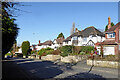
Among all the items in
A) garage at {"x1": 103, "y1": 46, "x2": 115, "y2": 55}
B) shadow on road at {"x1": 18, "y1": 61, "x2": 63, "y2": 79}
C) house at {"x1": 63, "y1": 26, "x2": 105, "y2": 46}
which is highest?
house at {"x1": 63, "y1": 26, "x2": 105, "y2": 46}

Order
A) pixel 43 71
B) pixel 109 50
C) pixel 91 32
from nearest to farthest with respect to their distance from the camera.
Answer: pixel 43 71 < pixel 109 50 < pixel 91 32

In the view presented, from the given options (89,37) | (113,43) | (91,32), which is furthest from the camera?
(89,37)

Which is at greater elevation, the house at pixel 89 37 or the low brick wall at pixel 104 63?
the house at pixel 89 37

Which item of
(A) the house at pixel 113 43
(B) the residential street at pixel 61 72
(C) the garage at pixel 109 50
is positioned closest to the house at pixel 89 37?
(A) the house at pixel 113 43

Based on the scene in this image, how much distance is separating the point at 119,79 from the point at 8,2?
9736mm

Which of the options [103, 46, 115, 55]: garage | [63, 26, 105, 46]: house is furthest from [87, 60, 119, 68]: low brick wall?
[63, 26, 105, 46]: house

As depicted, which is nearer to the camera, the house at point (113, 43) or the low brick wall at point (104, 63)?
the low brick wall at point (104, 63)

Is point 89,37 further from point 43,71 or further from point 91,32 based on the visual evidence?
point 43,71

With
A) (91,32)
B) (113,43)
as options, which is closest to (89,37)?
(91,32)

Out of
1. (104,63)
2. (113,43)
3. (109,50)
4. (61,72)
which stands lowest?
(61,72)

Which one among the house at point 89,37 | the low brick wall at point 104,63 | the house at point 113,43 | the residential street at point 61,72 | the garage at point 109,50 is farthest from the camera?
the house at point 89,37

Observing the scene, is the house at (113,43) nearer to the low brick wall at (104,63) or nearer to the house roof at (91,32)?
the low brick wall at (104,63)

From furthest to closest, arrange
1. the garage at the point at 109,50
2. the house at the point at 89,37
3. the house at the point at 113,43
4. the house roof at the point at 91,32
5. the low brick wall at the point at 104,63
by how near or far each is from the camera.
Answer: the house roof at the point at 91,32 → the house at the point at 89,37 → the garage at the point at 109,50 → the house at the point at 113,43 → the low brick wall at the point at 104,63

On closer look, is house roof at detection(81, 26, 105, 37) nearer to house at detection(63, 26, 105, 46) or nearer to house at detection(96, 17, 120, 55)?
house at detection(63, 26, 105, 46)
